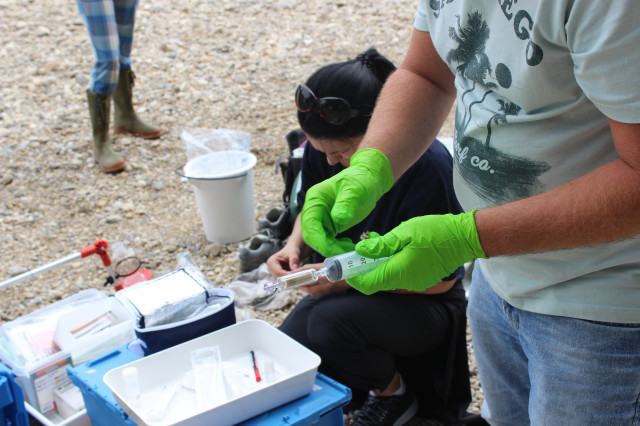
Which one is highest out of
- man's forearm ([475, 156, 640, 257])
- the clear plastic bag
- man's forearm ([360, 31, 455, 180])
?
man's forearm ([360, 31, 455, 180])

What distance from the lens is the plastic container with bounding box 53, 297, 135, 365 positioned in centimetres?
195

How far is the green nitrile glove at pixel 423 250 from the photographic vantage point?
1.03 metres

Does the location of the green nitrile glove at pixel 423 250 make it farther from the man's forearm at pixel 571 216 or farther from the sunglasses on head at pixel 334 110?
the sunglasses on head at pixel 334 110

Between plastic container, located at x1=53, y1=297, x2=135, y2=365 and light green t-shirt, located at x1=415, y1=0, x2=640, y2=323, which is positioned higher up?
Answer: light green t-shirt, located at x1=415, y1=0, x2=640, y2=323

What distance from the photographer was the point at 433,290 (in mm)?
1898

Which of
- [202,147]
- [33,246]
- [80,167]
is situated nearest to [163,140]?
[80,167]

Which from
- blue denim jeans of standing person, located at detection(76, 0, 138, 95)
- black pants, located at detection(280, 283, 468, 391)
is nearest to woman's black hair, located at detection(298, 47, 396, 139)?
black pants, located at detection(280, 283, 468, 391)

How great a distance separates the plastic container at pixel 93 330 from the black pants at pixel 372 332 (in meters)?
0.65

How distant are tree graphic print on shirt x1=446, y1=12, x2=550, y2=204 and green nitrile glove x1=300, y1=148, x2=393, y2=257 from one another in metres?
0.19

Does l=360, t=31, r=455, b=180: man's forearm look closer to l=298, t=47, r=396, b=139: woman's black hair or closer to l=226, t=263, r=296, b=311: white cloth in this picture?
l=298, t=47, r=396, b=139: woman's black hair

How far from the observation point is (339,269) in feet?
3.71

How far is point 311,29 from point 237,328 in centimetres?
459

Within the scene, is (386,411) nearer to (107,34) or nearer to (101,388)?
(101,388)

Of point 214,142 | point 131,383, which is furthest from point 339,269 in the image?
point 214,142
